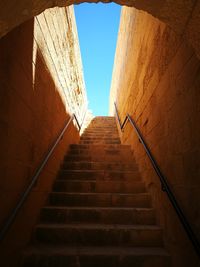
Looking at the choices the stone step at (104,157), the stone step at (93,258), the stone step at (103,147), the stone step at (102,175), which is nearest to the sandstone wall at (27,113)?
the stone step at (93,258)

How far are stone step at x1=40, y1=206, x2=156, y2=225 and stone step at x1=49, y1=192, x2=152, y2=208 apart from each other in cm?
21

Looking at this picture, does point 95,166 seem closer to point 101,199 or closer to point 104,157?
point 104,157

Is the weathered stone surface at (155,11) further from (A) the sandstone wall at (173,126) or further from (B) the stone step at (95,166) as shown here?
(B) the stone step at (95,166)

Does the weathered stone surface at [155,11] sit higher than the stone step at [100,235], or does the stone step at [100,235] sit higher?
the weathered stone surface at [155,11]

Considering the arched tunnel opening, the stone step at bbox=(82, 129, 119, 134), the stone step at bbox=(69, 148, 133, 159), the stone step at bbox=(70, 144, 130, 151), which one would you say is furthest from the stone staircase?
the stone step at bbox=(82, 129, 119, 134)

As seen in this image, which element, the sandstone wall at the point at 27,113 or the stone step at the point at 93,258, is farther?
the stone step at the point at 93,258

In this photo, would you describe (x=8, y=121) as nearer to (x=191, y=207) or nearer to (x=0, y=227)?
(x=0, y=227)

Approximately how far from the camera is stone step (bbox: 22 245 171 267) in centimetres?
171

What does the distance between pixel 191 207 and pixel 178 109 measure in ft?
2.75

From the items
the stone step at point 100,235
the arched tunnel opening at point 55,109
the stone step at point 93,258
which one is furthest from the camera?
the stone step at point 100,235

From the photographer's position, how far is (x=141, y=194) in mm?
2602

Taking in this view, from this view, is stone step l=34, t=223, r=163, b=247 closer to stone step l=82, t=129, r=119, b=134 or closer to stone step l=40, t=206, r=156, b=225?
stone step l=40, t=206, r=156, b=225

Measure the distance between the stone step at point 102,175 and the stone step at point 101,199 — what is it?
47 cm

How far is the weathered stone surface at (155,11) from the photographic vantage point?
3.58 ft
